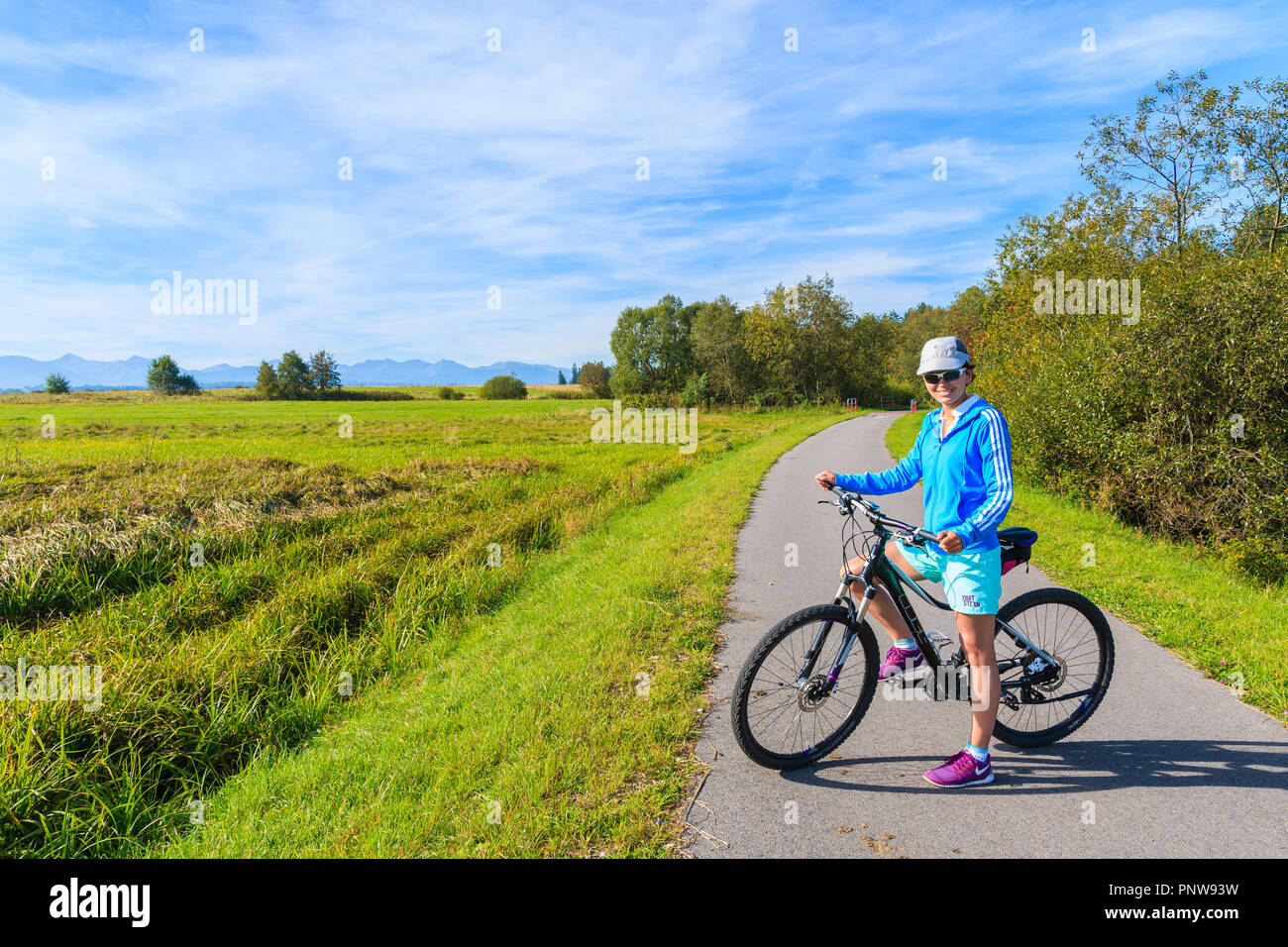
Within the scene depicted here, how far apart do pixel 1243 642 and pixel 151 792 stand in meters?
8.95

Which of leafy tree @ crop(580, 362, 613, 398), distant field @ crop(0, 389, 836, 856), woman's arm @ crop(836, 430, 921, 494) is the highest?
leafy tree @ crop(580, 362, 613, 398)

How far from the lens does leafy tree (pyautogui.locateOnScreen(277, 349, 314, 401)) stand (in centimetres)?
9248

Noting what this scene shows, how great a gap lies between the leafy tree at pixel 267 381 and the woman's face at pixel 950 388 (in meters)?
102

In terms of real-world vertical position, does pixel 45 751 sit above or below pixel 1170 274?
below

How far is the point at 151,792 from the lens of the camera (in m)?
4.71

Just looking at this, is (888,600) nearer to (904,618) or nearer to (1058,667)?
(904,618)

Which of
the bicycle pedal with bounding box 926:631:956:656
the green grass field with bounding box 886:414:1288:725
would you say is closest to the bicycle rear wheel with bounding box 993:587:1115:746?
the bicycle pedal with bounding box 926:631:956:656

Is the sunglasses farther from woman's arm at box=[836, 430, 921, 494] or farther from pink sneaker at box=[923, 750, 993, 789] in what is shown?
pink sneaker at box=[923, 750, 993, 789]

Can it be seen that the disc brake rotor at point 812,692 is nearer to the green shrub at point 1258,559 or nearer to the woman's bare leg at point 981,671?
the woman's bare leg at point 981,671

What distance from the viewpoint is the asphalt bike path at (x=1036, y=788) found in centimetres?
294

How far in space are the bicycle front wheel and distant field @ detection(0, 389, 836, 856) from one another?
3990 millimetres

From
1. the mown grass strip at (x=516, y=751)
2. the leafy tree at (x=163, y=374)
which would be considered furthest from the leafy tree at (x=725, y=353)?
the leafy tree at (x=163, y=374)
